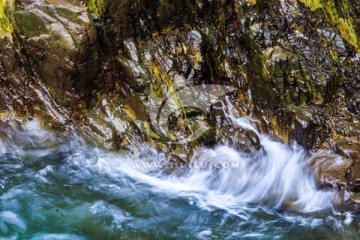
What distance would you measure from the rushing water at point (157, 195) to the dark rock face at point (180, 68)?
281 millimetres

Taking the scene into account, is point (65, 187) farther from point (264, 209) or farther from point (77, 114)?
point (264, 209)

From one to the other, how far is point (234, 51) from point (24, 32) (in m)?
3.32

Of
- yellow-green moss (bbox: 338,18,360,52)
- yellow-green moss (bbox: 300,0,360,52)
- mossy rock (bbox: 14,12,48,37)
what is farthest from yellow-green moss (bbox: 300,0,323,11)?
mossy rock (bbox: 14,12,48,37)

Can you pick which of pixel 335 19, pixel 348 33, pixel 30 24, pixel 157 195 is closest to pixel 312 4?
pixel 335 19

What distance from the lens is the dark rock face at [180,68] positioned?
585 cm

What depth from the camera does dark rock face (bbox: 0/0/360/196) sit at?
585 centimetres

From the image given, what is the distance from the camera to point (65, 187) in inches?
217

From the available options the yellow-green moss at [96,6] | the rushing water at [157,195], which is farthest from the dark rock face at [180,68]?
the rushing water at [157,195]

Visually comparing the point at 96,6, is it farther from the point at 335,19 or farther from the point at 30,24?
the point at 335,19

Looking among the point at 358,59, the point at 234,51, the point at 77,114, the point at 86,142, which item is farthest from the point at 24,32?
the point at 358,59

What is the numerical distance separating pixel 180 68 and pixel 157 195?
81.7 inches

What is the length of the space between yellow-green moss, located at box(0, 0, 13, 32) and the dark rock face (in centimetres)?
2

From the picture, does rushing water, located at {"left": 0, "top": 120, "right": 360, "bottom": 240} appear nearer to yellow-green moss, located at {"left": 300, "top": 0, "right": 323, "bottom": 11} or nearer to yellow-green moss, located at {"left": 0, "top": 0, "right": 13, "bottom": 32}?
yellow-green moss, located at {"left": 0, "top": 0, "right": 13, "bottom": 32}

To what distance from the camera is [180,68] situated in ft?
20.4
